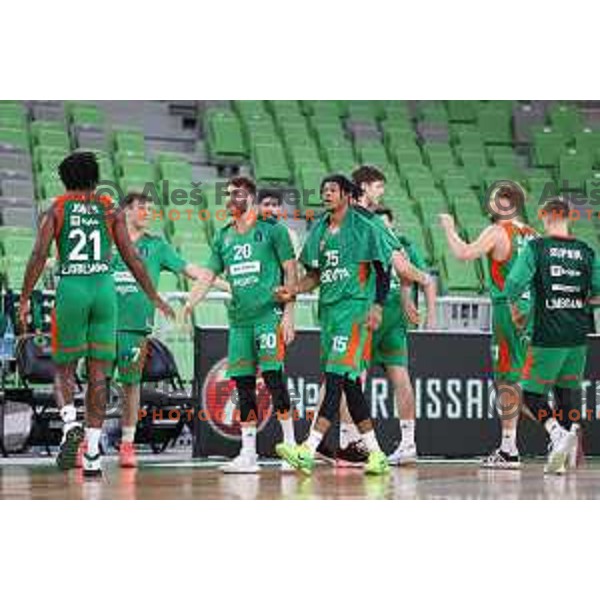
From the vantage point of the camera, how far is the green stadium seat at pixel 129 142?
1612 cm

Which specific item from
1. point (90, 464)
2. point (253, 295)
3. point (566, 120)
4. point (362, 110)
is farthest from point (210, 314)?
point (566, 120)

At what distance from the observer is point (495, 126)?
19391 mm

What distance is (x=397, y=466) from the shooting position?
1123 centimetres

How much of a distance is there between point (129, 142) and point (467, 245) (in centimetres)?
681

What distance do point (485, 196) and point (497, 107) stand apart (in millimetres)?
2424

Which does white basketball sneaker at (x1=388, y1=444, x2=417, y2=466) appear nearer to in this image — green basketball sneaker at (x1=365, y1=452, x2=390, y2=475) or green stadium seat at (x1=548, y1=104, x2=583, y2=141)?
green basketball sneaker at (x1=365, y1=452, x2=390, y2=475)

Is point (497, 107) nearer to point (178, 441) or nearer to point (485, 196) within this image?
point (485, 196)

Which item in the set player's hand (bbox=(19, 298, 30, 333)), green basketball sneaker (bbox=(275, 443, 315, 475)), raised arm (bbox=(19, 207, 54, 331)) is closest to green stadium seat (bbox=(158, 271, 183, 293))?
green basketball sneaker (bbox=(275, 443, 315, 475))

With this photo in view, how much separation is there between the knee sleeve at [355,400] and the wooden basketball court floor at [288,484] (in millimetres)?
358

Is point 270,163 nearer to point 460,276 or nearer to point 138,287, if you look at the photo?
point 460,276

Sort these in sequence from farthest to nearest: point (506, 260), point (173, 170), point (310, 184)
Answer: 1. point (310, 184)
2. point (173, 170)
3. point (506, 260)

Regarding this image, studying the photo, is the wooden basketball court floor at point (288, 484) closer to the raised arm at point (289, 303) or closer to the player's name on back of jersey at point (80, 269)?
the raised arm at point (289, 303)

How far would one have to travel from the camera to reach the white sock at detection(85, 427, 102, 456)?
9195 millimetres

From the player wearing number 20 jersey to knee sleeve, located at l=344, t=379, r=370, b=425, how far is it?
4.81ft
